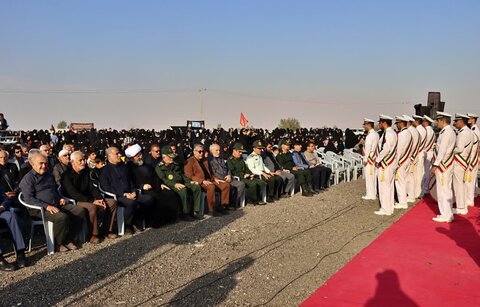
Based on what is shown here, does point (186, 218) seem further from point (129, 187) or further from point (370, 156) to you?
point (370, 156)

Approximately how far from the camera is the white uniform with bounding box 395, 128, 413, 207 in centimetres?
901

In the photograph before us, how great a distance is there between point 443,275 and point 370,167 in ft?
17.1

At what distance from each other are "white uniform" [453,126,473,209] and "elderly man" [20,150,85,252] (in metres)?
6.24

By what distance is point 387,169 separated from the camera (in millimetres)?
8594

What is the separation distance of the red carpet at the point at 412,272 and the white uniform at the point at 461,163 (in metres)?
1.13

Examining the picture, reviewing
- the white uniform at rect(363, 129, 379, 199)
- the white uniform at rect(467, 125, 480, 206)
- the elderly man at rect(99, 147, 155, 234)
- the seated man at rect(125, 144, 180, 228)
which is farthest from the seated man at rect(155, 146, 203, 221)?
the white uniform at rect(467, 125, 480, 206)

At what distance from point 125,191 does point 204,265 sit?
220cm

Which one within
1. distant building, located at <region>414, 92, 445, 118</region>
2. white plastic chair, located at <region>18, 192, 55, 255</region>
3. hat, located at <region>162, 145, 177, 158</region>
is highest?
distant building, located at <region>414, 92, 445, 118</region>

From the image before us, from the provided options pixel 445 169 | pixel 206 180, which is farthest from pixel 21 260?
pixel 445 169

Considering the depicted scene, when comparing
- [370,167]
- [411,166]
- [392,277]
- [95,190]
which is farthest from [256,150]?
[392,277]

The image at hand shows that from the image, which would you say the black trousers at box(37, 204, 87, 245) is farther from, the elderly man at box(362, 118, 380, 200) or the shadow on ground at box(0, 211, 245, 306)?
the elderly man at box(362, 118, 380, 200)

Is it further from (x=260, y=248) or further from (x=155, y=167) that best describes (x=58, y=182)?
(x=260, y=248)

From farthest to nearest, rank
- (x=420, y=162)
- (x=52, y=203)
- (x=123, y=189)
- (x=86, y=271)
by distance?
1. (x=420, y=162)
2. (x=123, y=189)
3. (x=52, y=203)
4. (x=86, y=271)

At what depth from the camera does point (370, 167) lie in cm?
1000
